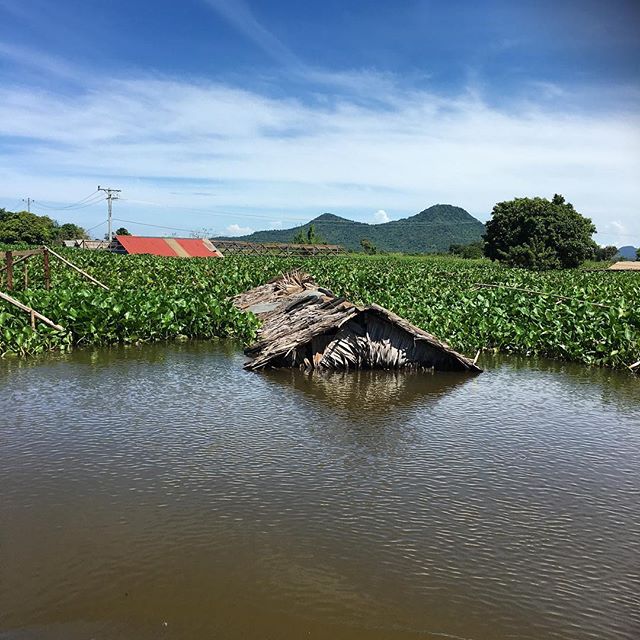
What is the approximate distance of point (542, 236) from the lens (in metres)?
44.3

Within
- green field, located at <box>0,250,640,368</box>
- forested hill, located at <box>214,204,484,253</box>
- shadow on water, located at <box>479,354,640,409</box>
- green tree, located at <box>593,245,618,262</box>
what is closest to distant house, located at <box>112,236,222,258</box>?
green field, located at <box>0,250,640,368</box>

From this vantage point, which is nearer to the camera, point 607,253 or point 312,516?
point 312,516

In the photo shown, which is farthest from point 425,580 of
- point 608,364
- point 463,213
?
point 463,213

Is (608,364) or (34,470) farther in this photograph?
(608,364)

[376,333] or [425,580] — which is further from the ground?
[376,333]

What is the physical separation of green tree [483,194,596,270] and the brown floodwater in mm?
37250

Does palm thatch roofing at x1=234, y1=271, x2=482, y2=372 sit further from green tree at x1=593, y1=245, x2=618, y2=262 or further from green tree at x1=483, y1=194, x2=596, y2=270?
green tree at x1=593, y1=245, x2=618, y2=262

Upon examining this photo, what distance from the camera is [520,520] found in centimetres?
495

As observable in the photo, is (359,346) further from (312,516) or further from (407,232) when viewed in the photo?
(407,232)

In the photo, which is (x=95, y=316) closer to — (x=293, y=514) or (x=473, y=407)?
(x=473, y=407)

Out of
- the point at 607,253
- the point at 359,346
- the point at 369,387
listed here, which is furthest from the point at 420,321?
the point at 607,253

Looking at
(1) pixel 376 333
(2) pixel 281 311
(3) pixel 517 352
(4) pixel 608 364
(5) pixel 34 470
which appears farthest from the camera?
(2) pixel 281 311

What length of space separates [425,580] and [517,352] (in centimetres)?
995

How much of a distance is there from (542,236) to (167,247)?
29065mm
